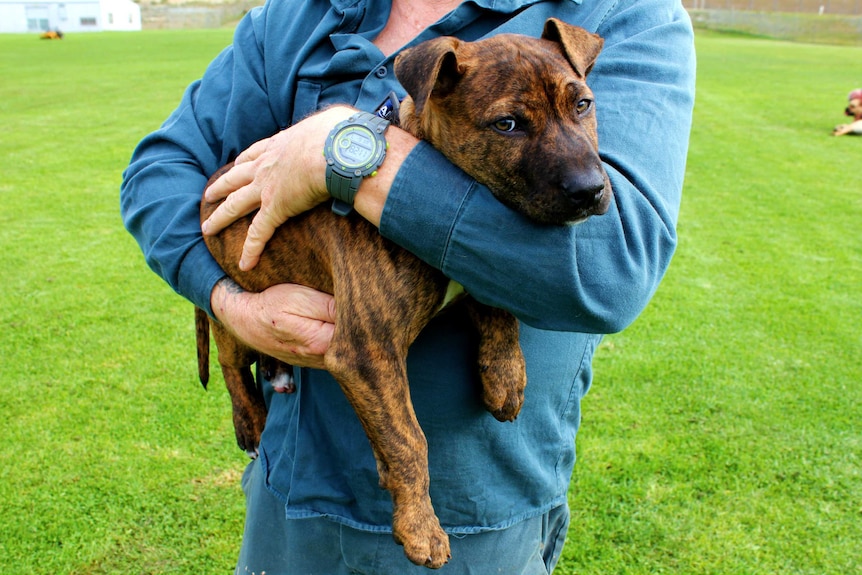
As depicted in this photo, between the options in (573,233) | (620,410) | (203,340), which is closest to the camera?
(573,233)

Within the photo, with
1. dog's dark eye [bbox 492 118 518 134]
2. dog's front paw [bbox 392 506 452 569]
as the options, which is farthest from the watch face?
dog's front paw [bbox 392 506 452 569]

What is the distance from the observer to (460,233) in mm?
1909

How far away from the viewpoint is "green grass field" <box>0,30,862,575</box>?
15.0 ft

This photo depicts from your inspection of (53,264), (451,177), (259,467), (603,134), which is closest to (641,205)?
(603,134)

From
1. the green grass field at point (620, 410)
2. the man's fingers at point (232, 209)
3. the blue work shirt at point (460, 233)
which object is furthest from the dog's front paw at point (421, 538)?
the green grass field at point (620, 410)

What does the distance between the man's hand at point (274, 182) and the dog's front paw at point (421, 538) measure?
0.96 m

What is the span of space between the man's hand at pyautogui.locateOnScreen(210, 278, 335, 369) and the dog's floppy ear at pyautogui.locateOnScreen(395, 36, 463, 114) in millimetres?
705

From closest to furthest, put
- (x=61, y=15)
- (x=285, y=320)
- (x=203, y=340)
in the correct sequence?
(x=285, y=320)
(x=203, y=340)
(x=61, y=15)

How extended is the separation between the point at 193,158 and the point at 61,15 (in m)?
88.7

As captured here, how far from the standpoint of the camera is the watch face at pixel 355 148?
2.00 meters

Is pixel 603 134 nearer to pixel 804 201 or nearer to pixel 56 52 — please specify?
pixel 804 201

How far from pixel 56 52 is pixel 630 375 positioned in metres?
38.4

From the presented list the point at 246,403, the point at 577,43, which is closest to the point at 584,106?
the point at 577,43

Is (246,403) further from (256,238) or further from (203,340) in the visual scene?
(256,238)
